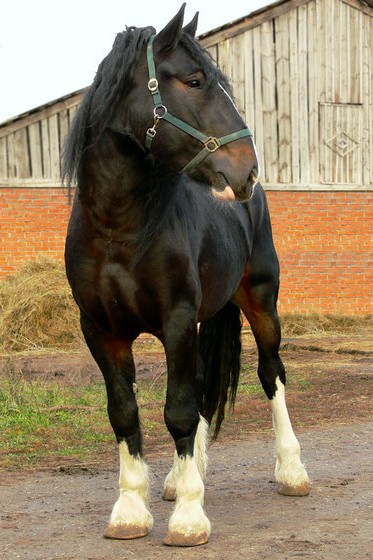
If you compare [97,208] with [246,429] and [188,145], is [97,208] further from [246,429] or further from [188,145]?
[246,429]

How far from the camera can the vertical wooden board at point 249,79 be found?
59.9 ft

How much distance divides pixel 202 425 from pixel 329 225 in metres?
13.7

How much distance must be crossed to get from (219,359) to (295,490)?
1096mm

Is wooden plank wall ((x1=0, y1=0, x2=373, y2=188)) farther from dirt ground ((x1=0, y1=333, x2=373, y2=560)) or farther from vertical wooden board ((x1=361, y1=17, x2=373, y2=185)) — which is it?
dirt ground ((x1=0, y1=333, x2=373, y2=560))

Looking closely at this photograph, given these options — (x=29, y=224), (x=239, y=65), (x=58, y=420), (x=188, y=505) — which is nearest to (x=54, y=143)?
(x=29, y=224)

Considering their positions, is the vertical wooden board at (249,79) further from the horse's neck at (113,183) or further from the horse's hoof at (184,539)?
the horse's hoof at (184,539)

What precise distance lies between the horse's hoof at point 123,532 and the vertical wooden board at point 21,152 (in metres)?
13.3

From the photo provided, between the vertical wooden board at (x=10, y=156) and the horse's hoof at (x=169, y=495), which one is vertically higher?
the vertical wooden board at (x=10, y=156)

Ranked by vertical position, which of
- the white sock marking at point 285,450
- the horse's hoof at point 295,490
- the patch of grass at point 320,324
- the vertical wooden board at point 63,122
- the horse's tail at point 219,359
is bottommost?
the patch of grass at point 320,324

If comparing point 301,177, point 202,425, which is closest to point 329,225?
point 301,177

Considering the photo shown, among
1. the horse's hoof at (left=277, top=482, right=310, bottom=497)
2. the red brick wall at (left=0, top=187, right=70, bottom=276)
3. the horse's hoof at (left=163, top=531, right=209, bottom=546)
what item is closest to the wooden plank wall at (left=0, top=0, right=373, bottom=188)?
the red brick wall at (left=0, top=187, right=70, bottom=276)

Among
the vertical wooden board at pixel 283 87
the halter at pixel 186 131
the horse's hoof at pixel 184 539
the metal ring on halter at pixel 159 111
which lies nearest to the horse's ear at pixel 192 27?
the halter at pixel 186 131

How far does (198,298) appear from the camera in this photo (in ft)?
15.0

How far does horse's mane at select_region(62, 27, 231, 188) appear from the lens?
169 inches
